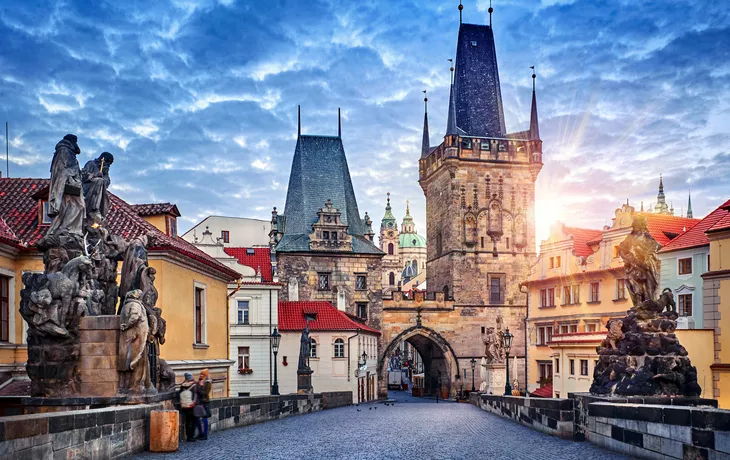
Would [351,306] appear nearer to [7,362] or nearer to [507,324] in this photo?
[507,324]

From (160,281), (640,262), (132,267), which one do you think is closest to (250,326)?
(160,281)

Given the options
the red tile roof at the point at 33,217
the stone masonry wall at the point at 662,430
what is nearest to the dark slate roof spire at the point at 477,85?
the red tile roof at the point at 33,217

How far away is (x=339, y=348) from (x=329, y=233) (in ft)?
37.3

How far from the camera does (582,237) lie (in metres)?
48.7

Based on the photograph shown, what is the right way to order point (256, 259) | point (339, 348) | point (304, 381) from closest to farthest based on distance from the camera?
point (304, 381) < point (339, 348) < point (256, 259)

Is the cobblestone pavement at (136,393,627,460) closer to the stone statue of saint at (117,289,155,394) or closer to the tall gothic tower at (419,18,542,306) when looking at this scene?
the stone statue of saint at (117,289,155,394)

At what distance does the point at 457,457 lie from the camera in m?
11.1

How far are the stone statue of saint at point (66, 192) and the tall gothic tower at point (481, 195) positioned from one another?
4944 cm

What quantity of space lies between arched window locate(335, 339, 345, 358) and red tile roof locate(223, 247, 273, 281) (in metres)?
5.54

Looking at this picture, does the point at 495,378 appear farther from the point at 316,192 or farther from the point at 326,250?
the point at 316,192

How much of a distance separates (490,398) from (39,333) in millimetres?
17753

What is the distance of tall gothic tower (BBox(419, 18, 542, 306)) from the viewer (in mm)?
60719

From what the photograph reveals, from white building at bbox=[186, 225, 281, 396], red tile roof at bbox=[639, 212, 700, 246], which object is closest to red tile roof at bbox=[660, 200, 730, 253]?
A: red tile roof at bbox=[639, 212, 700, 246]

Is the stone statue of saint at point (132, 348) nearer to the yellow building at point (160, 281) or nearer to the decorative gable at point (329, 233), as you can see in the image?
the yellow building at point (160, 281)
